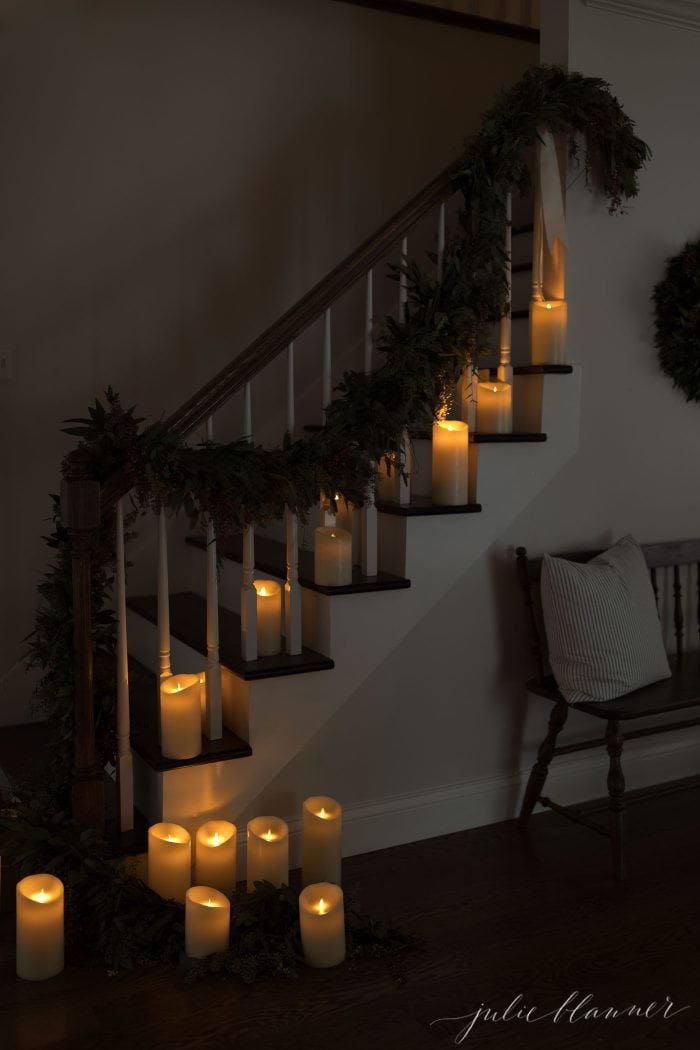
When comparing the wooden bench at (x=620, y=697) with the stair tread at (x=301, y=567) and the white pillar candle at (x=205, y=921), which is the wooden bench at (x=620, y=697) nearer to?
the stair tread at (x=301, y=567)

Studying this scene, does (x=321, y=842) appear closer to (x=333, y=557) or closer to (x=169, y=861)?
(x=169, y=861)

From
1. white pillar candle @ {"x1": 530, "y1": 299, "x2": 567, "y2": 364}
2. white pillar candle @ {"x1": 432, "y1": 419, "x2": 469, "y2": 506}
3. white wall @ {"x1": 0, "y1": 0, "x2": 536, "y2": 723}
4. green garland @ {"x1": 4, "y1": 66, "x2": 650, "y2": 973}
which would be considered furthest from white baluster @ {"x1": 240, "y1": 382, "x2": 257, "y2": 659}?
white wall @ {"x1": 0, "y1": 0, "x2": 536, "y2": 723}

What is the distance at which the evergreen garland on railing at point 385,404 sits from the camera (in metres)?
2.40

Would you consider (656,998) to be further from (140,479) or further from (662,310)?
(662,310)

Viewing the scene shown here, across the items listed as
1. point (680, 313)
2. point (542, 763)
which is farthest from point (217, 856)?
point (680, 313)

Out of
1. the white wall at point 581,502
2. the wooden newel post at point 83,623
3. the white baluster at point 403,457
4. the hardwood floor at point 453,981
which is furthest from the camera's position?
the white wall at point 581,502

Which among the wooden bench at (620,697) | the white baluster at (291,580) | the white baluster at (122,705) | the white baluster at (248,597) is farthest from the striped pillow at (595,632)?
the white baluster at (122,705)

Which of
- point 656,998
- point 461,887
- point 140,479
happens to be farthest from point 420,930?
point 140,479

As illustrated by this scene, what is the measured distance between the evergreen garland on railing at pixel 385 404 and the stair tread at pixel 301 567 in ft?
0.85

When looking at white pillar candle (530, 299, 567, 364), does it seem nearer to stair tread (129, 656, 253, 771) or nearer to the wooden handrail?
the wooden handrail

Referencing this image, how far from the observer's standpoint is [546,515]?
10.2 ft

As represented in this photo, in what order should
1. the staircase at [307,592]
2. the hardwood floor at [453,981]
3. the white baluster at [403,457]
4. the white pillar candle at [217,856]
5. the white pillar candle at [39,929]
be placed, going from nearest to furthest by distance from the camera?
the hardwood floor at [453,981] → the white pillar candle at [39,929] → the white pillar candle at [217,856] → the staircase at [307,592] → the white baluster at [403,457]

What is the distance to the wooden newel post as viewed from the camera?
7.63 ft

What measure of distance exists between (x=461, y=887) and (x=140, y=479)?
1379mm
